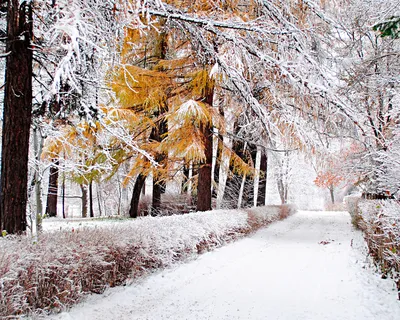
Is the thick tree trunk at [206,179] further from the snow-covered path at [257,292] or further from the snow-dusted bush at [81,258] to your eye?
the snow-covered path at [257,292]

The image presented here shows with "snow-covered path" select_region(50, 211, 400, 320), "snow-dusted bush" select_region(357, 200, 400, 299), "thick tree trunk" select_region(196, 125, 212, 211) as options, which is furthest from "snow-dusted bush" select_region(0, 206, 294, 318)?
"snow-dusted bush" select_region(357, 200, 400, 299)

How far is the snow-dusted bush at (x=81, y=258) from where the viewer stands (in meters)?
3.29

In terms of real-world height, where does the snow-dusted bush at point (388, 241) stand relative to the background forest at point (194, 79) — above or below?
below

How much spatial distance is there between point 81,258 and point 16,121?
200 centimetres

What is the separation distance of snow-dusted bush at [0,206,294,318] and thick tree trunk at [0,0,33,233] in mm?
438

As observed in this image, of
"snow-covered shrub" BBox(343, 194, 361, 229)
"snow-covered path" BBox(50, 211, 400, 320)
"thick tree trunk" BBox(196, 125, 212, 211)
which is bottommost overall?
"snow-covered path" BBox(50, 211, 400, 320)

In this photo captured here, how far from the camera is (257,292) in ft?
15.9

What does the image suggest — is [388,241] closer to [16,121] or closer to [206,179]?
[206,179]

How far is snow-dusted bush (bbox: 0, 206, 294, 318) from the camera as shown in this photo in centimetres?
329

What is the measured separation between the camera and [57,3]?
2.76m

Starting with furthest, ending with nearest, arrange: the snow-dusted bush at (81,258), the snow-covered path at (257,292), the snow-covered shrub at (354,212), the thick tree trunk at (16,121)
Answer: the snow-covered shrub at (354,212) → the thick tree trunk at (16,121) → the snow-covered path at (257,292) → the snow-dusted bush at (81,258)

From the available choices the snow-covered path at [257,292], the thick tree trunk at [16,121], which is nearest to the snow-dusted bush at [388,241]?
the snow-covered path at [257,292]

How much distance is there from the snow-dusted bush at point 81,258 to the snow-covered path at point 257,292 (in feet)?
0.81

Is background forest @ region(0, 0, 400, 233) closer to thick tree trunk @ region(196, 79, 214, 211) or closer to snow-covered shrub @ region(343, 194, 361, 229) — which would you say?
thick tree trunk @ region(196, 79, 214, 211)
